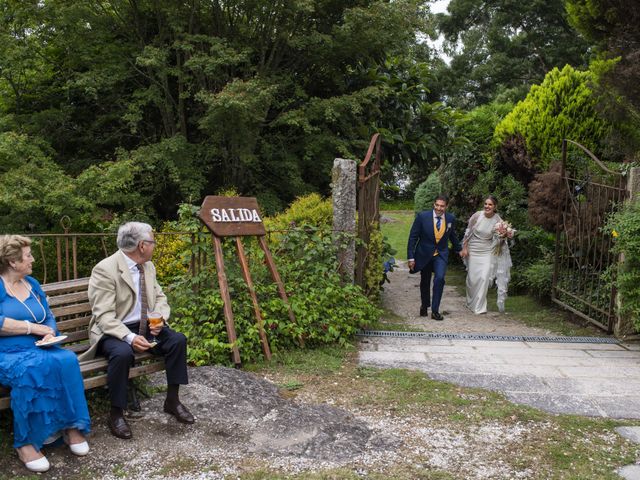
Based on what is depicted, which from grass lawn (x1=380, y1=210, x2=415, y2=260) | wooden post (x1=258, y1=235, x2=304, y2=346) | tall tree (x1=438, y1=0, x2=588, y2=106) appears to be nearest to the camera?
wooden post (x1=258, y1=235, x2=304, y2=346)

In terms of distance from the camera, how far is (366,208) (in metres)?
7.39

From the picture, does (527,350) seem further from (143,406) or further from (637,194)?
(143,406)

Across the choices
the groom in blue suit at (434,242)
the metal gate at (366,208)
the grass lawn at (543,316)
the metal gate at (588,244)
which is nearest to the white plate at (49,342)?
the metal gate at (366,208)

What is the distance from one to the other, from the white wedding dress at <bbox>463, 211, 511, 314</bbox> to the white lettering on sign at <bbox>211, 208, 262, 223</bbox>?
12.6 ft

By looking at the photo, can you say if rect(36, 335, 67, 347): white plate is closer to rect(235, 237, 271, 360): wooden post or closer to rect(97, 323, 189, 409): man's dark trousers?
rect(97, 323, 189, 409): man's dark trousers

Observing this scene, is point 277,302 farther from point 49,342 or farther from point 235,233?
point 49,342

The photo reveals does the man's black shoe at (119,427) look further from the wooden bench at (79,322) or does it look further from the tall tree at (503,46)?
the tall tree at (503,46)

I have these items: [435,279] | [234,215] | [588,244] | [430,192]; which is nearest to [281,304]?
[234,215]

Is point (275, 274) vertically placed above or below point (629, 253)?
below

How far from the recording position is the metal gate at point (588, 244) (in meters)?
6.89

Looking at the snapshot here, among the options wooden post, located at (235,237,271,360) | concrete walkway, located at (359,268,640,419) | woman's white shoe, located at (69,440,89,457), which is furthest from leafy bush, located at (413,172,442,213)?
woman's white shoe, located at (69,440,89,457)

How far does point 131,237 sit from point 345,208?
10.0 ft

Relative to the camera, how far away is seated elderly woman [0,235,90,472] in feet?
11.1

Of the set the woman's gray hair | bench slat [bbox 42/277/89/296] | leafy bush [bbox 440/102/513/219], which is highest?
leafy bush [bbox 440/102/513/219]
